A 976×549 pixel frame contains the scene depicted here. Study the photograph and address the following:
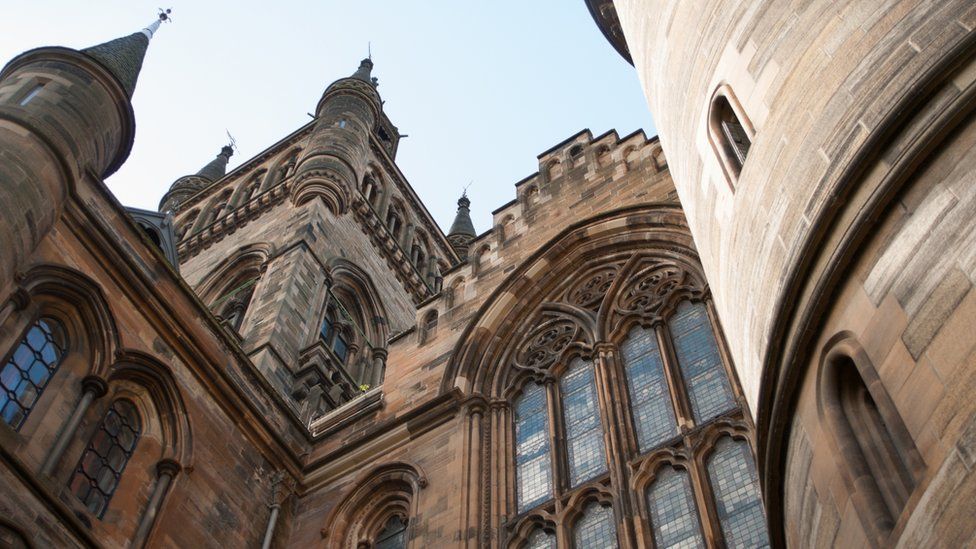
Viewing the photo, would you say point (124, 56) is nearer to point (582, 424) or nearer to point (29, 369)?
point (29, 369)

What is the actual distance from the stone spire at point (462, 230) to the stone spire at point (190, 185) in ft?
27.1

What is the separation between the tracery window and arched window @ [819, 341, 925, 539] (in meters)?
3.74

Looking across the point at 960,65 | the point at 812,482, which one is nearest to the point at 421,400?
the point at 812,482

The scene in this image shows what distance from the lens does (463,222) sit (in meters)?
41.4

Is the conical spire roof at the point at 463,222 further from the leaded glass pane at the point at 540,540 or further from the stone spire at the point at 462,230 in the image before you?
the leaded glass pane at the point at 540,540

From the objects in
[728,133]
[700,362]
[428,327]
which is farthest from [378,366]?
[728,133]

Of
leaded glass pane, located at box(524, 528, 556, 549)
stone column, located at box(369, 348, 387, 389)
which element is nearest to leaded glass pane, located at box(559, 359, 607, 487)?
leaded glass pane, located at box(524, 528, 556, 549)

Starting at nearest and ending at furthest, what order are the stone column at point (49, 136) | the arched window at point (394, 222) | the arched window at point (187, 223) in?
the stone column at point (49, 136) < the arched window at point (187, 223) < the arched window at point (394, 222)

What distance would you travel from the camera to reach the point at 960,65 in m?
4.99

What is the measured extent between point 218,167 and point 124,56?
2851 cm

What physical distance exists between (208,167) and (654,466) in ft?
110

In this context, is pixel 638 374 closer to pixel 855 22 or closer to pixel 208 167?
pixel 855 22

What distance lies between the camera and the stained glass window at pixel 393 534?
11789mm

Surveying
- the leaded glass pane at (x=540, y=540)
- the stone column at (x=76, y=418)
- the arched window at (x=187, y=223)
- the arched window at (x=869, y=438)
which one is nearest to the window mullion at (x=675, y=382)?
the leaded glass pane at (x=540, y=540)
